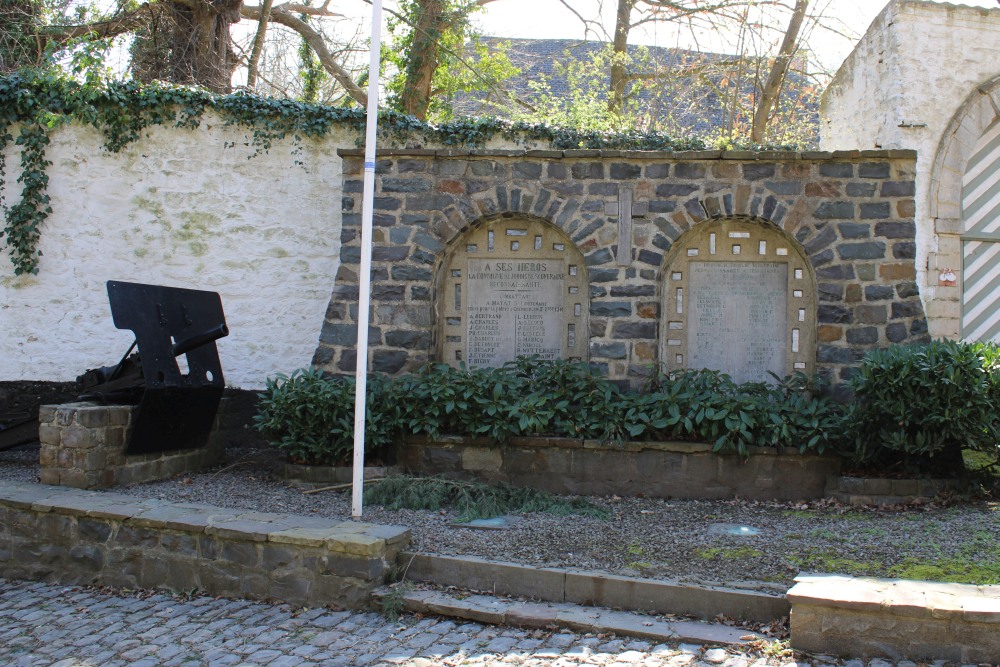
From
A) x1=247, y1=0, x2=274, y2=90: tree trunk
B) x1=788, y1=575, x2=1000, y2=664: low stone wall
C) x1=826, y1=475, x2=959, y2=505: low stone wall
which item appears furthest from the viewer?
x1=247, y1=0, x2=274, y2=90: tree trunk

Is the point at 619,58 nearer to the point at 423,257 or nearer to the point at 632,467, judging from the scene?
the point at 423,257

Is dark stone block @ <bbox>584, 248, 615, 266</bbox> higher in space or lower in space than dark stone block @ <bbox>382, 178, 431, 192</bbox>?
lower

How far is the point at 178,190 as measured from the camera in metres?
8.52

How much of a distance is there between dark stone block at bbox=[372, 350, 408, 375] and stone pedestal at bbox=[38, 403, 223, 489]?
1814 mm

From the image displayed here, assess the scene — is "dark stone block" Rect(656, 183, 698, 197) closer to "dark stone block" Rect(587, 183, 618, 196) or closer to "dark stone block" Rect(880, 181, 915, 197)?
"dark stone block" Rect(587, 183, 618, 196)

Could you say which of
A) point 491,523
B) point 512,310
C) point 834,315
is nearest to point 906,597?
point 491,523

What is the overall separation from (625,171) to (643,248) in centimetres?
62

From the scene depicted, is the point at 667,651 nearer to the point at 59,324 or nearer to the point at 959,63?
the point at 59,324

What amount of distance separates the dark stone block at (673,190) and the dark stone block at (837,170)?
101 centimetres

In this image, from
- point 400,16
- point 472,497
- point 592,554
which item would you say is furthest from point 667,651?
point 400,16

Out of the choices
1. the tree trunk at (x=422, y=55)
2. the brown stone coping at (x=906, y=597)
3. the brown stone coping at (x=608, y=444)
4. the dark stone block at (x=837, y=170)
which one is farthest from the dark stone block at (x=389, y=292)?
the tree trunk at (x=422, y=55)

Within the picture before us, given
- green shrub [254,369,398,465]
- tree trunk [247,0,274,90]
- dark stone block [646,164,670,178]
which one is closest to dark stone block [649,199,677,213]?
dark stone block [646,164,670,178]

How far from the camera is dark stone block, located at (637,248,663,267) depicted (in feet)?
23.0

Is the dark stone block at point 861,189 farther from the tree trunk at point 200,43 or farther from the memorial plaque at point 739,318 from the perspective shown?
the tree trunk at point 200,43
